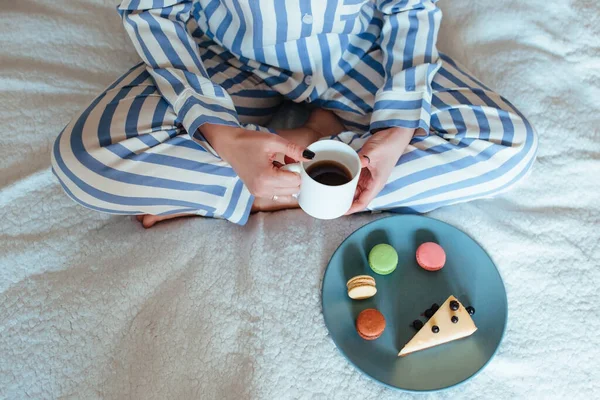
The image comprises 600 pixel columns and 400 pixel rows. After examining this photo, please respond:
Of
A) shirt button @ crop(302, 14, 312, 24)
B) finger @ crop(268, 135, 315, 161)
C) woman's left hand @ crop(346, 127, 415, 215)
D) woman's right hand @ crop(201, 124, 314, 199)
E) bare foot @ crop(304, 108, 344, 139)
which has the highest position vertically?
shirt button @ crop(302, 14, 312, 24)

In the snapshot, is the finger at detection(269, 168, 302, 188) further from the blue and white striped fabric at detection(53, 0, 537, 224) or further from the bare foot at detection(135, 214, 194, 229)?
the bare foot at detection(135, 214, 194, 229)

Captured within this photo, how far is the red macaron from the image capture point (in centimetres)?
78

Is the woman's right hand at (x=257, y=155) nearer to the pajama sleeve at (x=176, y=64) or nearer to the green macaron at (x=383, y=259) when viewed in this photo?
the pajama sleeve at (x=176, y=64)

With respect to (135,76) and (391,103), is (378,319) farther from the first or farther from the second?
(135,76)

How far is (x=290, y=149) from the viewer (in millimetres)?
733

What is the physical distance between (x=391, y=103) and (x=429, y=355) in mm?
378

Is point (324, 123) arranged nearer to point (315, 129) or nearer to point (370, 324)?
point (315, 129)

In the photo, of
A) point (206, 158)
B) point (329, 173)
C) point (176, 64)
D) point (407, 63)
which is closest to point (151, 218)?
point (206, 158)

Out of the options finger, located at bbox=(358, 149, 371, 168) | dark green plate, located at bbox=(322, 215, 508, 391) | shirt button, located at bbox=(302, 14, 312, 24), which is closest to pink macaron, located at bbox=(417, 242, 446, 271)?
dark green plate, located at bbox=(322, 215, 508, 391)


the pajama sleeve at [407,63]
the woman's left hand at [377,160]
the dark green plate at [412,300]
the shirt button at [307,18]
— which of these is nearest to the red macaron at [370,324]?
the dark green plate at [412,300]

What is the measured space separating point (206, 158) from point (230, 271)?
0.18 metres

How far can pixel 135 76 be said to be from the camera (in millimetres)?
927

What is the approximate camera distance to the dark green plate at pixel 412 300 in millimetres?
767

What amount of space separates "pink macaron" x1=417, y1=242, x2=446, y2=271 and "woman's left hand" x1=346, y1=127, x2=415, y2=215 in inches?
4.5
